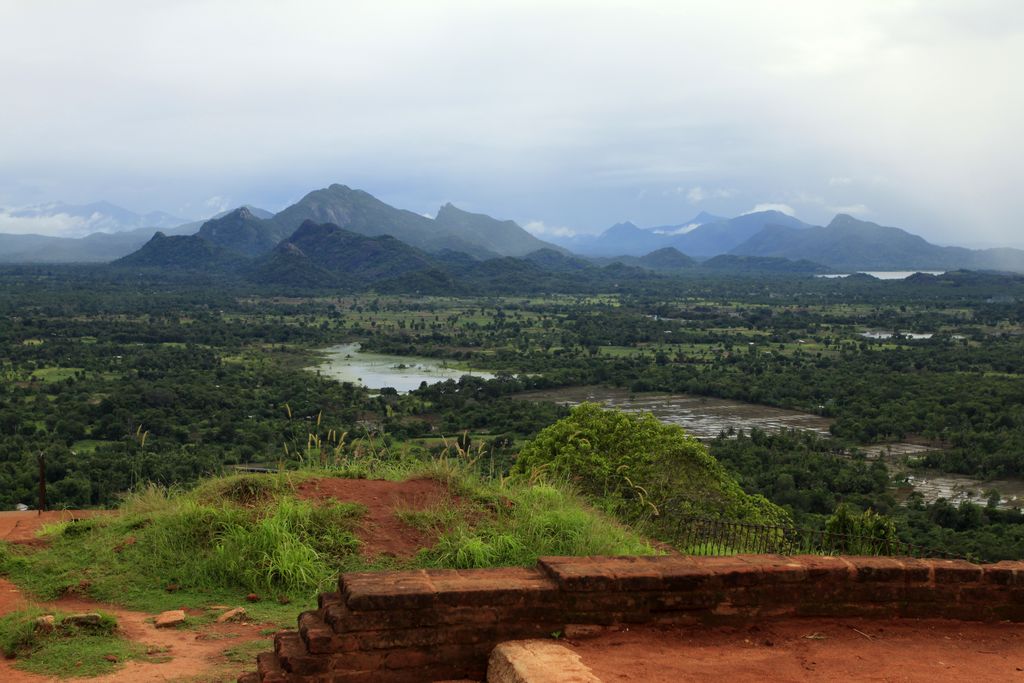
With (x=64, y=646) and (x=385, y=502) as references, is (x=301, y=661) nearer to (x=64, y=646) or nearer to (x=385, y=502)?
(x=64, y=646)

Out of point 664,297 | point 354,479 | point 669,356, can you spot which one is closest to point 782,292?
point 664,297

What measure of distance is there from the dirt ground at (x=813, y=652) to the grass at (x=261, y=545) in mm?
2166

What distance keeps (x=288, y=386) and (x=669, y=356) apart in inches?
1386

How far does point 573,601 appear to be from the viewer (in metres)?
6.10

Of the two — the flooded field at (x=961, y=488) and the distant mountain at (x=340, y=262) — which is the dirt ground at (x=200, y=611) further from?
the distant mountain at (x=340, y=262)

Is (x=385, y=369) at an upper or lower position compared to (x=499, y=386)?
lower

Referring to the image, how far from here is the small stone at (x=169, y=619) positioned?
7238mm

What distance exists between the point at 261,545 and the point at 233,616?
3.34 feet

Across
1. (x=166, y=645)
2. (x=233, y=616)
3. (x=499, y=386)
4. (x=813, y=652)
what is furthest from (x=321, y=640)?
(x=499, y=386)

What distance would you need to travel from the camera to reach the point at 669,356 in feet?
239

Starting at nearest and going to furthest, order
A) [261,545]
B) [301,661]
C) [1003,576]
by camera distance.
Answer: [301,661] → [1003,576] → [261,545]

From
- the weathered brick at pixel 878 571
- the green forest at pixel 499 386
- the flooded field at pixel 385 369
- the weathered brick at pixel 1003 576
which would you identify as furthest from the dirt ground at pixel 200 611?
the flooded field at pixel 385 369

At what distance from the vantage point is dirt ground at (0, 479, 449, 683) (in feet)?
20.4

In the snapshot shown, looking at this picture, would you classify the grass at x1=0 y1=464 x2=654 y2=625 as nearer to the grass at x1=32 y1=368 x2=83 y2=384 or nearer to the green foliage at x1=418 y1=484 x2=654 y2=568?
the green foliage at x1=418 y1=484 x2=654 y2=568
